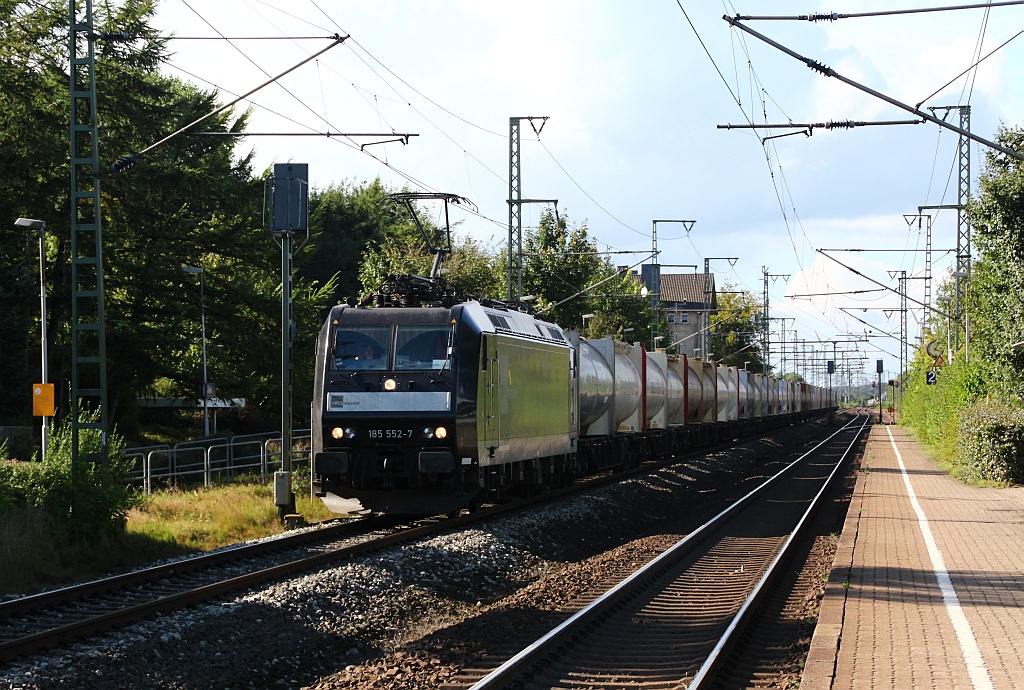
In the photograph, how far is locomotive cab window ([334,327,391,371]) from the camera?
1733cm

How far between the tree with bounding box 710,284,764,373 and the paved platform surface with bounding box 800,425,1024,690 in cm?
6973

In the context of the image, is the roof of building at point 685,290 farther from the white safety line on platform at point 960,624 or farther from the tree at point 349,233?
the white safety line on platform at point 960,624

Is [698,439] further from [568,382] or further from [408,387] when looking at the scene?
[408,387]

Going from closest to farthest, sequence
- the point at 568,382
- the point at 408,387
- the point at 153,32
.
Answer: the point at 408,387
the point at 568,382
the point at 153,32

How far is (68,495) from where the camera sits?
51.9ft

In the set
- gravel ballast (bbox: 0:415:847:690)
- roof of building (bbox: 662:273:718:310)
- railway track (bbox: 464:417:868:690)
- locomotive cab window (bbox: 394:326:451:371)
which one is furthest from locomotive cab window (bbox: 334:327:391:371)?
roof of building (bbox: 662:273:718:310)

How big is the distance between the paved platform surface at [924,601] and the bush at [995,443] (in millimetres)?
4057

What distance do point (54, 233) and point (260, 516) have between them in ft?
61.7

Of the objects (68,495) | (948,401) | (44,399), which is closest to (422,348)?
(68,495)

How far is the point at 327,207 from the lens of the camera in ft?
261

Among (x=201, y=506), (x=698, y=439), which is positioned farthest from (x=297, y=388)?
(x=201, y=506)

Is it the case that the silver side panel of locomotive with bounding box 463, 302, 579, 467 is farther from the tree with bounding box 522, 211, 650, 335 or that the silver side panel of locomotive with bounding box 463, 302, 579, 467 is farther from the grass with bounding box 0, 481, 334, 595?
the tree with bounding box 522, 211, 650, 335

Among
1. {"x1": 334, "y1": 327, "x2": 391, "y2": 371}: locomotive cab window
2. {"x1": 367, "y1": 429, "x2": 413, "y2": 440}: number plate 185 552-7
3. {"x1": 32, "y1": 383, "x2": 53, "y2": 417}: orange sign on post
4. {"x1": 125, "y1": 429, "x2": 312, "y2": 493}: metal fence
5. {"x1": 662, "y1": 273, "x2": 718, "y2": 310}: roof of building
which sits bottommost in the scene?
{"x1": 125, "y1": 429, "x2": 312, "y2": 493}: metal fence

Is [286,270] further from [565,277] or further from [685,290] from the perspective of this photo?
[685,290]
